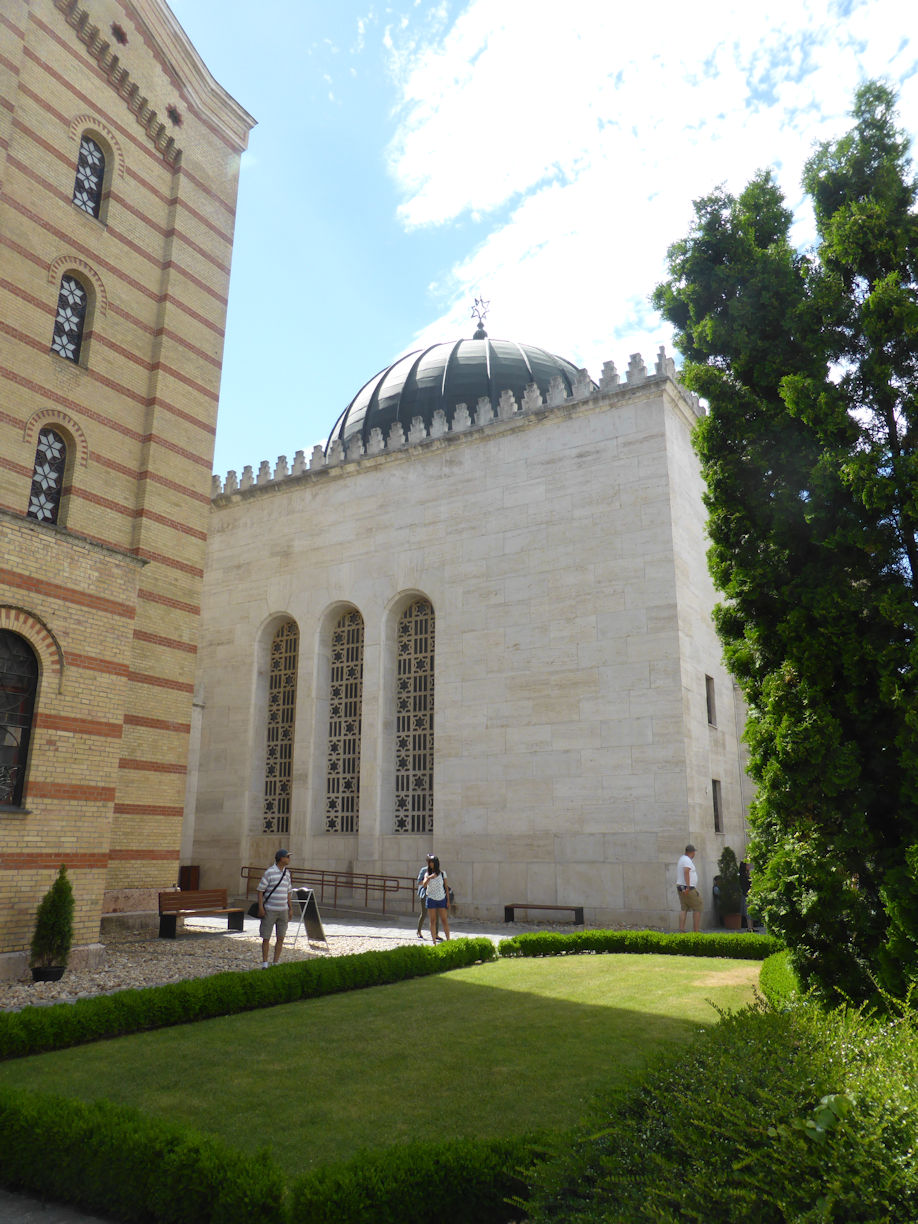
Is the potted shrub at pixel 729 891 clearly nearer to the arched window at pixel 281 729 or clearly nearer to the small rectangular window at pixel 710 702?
the small rectangular window at pixel 710 702

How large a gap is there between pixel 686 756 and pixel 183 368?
1350 cm

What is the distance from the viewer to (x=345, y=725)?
24.0 meters

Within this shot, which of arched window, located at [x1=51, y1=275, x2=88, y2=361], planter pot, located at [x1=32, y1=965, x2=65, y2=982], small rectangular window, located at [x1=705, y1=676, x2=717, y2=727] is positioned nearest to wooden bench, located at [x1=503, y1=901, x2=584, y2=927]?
small rectangular window, located at [x1=705, y1=676, x2=717, y2=727]

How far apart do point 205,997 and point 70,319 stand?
12.5 m

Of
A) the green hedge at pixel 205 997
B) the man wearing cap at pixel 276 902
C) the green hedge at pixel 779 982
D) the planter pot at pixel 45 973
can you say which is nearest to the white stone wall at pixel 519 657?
the green hedge at pixel 205 997

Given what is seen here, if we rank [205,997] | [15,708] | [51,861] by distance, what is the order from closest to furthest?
[205,997] → [51,861] → [15,708]

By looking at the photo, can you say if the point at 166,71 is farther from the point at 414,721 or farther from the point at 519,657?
the point at 414,721

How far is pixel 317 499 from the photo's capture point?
1013 inches

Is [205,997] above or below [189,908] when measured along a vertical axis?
below

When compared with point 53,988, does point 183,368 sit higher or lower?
higher

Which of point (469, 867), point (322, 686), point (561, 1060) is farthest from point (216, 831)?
point (561, 1060)

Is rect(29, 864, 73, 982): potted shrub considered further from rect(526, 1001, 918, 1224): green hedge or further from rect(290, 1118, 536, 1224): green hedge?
rect(526, 1001, 918, 1224): green hedge

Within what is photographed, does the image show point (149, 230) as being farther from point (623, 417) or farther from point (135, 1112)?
point (135, 1112)

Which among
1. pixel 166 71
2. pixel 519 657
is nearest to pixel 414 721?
pixel 519 657
